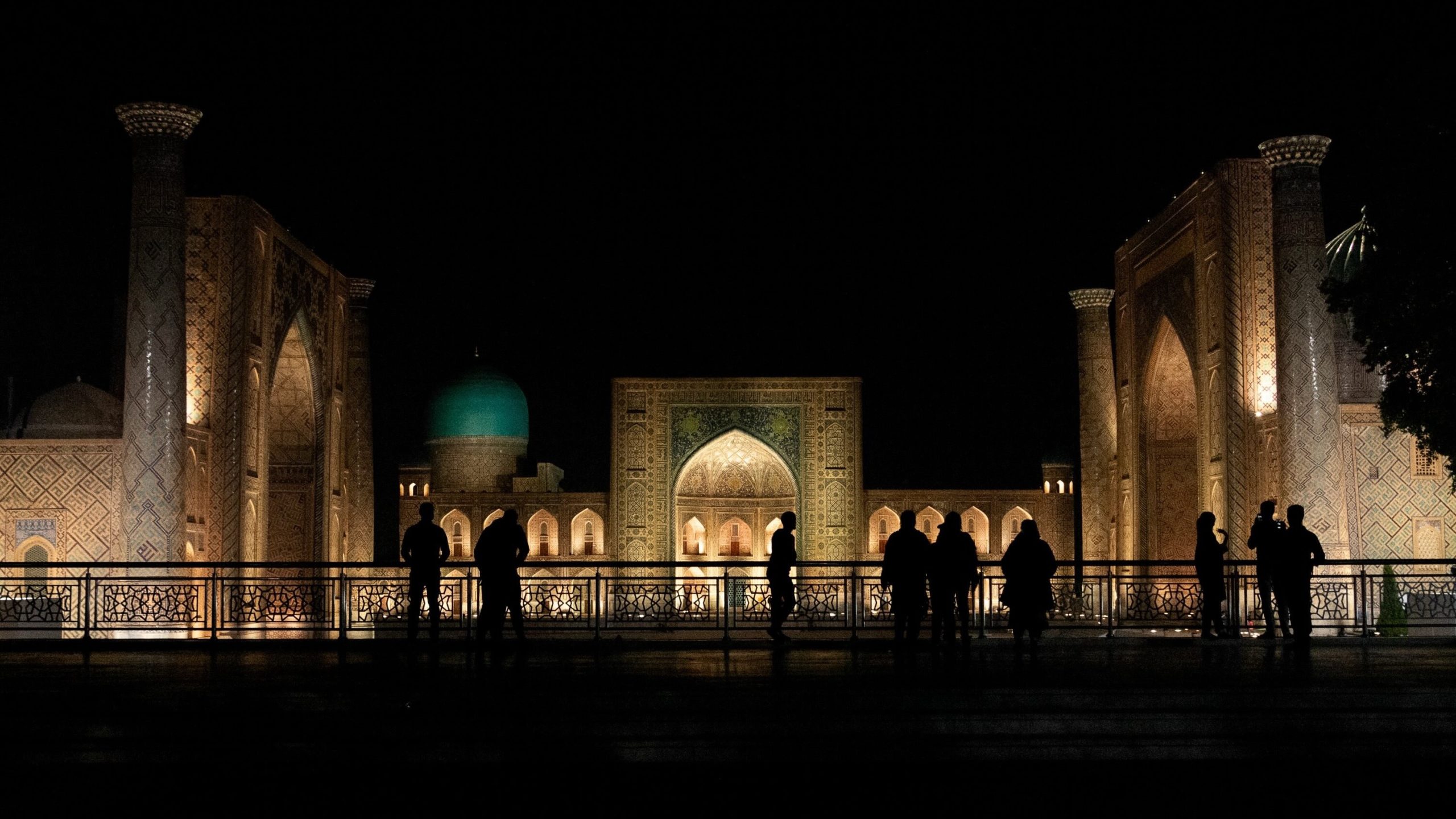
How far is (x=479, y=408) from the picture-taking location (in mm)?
32688

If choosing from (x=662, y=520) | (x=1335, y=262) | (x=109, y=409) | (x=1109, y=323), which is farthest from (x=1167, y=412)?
(x=109, y=409)

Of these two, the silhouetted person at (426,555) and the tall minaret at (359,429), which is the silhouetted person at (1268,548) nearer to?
the silhouetted person at (426,555)

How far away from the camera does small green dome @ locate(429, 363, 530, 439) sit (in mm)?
32656

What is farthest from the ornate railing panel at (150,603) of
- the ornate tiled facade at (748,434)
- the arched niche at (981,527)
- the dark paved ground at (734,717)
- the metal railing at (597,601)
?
the arched niche at (981,527)

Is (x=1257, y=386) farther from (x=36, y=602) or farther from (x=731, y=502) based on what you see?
(x=731, y=502)

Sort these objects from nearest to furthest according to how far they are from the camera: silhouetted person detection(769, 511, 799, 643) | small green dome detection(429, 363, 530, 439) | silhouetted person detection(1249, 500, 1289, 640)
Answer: silhouetted person detection(1249, 500, 1289, 640), silhouetted person detection(769, 511, 799, 643), small green dome detection(429, 363, 530, 439)

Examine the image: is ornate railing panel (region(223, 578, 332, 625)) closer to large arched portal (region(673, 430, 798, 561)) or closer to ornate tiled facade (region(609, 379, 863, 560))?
ornate tiled facade (region(609, 379, 863, 560))

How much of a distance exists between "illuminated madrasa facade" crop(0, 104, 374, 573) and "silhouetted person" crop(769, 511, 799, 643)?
23.3ft

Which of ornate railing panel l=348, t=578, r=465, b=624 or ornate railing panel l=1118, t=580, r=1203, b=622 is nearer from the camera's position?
ornate railing panel l=348, t=578, r=465, b=624

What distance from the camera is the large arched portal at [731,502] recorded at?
3025cm

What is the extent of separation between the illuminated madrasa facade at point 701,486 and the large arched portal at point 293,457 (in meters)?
7.07

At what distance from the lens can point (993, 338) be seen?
1251 inches

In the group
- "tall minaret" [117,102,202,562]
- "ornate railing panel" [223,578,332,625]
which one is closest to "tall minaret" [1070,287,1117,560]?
"ornate railing panel" [223,578,332,625]

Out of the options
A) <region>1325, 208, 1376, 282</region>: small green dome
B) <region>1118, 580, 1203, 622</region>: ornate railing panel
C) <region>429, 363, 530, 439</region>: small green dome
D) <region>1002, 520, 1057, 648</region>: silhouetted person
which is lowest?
<region>1118, 580, 1203, 622</region>: ornate railing panel
